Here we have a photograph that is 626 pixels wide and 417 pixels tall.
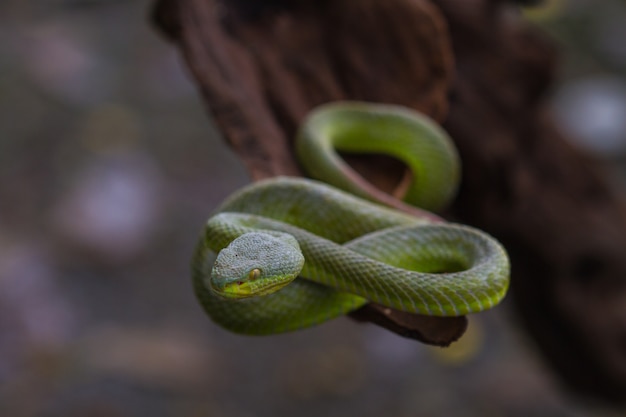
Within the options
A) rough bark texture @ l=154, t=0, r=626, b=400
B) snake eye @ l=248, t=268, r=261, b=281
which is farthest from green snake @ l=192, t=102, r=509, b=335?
rough bark texture @ l=154, t=0, r=626, b=400

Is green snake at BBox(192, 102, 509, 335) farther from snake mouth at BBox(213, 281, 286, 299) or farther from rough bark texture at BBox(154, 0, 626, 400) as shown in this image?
rough bark texture at BBox(154, 0, 626, 400)

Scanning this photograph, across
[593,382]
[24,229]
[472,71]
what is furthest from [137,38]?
[593,382]

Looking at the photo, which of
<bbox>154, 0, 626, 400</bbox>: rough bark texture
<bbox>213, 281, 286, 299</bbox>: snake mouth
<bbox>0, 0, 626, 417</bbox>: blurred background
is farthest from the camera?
<bbox>0, 0, 626, 417</bbox>: blurred background

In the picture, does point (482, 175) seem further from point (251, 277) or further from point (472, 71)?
point (251, 277)

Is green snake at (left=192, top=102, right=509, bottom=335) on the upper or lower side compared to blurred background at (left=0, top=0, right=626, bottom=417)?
upper

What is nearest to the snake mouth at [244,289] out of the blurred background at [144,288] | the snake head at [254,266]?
the snake head at [254,266]

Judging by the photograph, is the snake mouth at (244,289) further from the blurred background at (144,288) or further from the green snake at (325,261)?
the blurred background at (144,288)

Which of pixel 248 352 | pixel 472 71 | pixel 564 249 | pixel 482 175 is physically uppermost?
pixel 472 71

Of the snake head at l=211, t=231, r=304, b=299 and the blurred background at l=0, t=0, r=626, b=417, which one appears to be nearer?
the snake head at l=211, t=231, r=304, b=299
